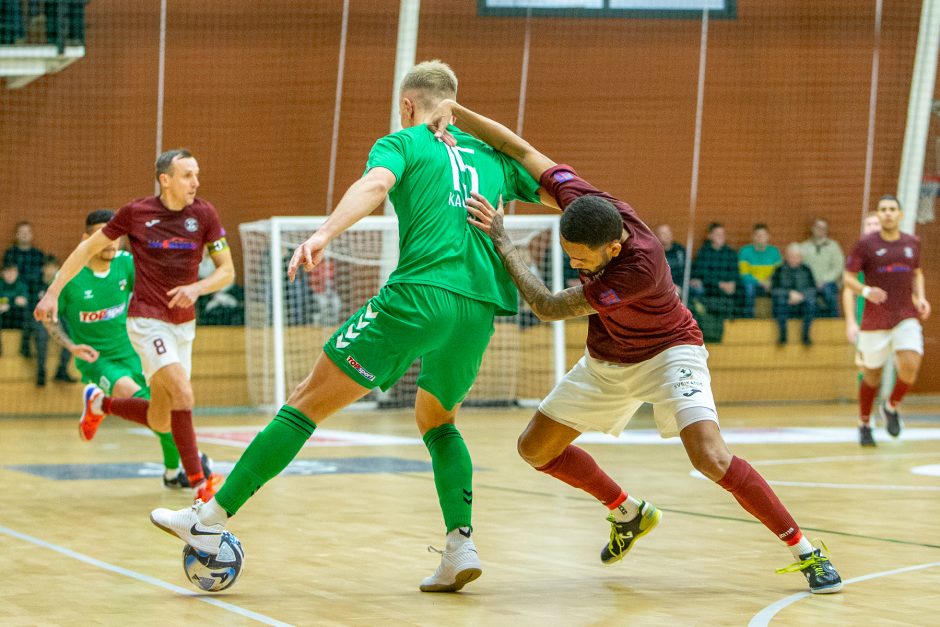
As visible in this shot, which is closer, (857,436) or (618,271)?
(618,271)

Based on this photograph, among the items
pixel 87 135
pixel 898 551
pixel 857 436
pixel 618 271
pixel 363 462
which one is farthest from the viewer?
pixel 87 135

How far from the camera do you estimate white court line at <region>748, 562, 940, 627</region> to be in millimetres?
3830

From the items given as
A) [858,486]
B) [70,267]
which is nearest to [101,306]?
[70,267]

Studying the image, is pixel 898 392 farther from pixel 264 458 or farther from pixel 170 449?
pixel 264 458

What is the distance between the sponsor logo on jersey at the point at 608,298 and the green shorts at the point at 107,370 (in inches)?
178

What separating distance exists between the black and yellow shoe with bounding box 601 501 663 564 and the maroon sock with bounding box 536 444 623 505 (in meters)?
0.10

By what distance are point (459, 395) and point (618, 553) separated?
914 mm

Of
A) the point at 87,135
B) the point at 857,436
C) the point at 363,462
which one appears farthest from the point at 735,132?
the point at 363,462

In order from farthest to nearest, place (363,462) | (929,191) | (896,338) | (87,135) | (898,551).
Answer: (929,191) < (87,135) < (896,338) < (363,462) < (898,551)

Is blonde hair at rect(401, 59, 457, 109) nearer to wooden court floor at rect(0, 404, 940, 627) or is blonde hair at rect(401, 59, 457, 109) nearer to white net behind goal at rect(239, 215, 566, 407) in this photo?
wooden court floor at rect(0, 404, 940, 627)

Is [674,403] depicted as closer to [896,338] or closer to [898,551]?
[898,551]

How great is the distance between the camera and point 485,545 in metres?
5.34

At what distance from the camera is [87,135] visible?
14703 millimetres

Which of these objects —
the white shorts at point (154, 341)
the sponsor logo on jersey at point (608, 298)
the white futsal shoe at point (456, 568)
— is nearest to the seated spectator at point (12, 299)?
the white shorts at point (154, 341)
